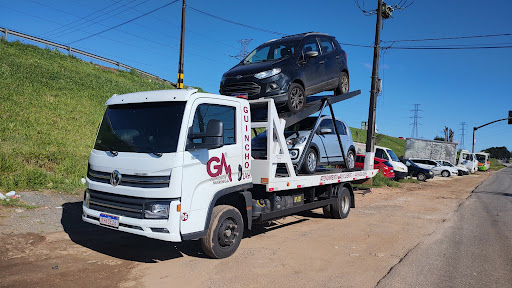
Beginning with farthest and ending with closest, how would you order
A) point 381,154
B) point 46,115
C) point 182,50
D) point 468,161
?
1. point 468,161
2. point 381,154
3. point 182,50
4. point 46,115

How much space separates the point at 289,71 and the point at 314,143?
5.34ft

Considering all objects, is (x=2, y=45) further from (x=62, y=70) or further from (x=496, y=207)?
(x=496, y=207)

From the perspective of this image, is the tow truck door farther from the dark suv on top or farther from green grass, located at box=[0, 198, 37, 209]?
green grass, located at box=[0, 198, 37, 209]

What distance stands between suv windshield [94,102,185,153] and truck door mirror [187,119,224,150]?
211 mm

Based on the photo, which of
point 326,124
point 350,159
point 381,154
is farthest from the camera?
point 381,154

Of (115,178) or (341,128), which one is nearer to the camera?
(115,178)

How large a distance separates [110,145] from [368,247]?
4.50 m

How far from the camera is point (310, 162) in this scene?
303 inches

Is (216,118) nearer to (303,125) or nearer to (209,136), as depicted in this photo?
(209,136)

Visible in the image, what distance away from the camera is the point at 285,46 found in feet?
25.5

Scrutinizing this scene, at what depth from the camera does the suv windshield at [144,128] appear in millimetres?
4789

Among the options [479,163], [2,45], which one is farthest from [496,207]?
[479,163]

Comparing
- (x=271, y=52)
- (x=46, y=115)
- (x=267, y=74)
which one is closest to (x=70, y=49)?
(x=46, y=115)

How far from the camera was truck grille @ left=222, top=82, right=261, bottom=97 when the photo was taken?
271 inches
